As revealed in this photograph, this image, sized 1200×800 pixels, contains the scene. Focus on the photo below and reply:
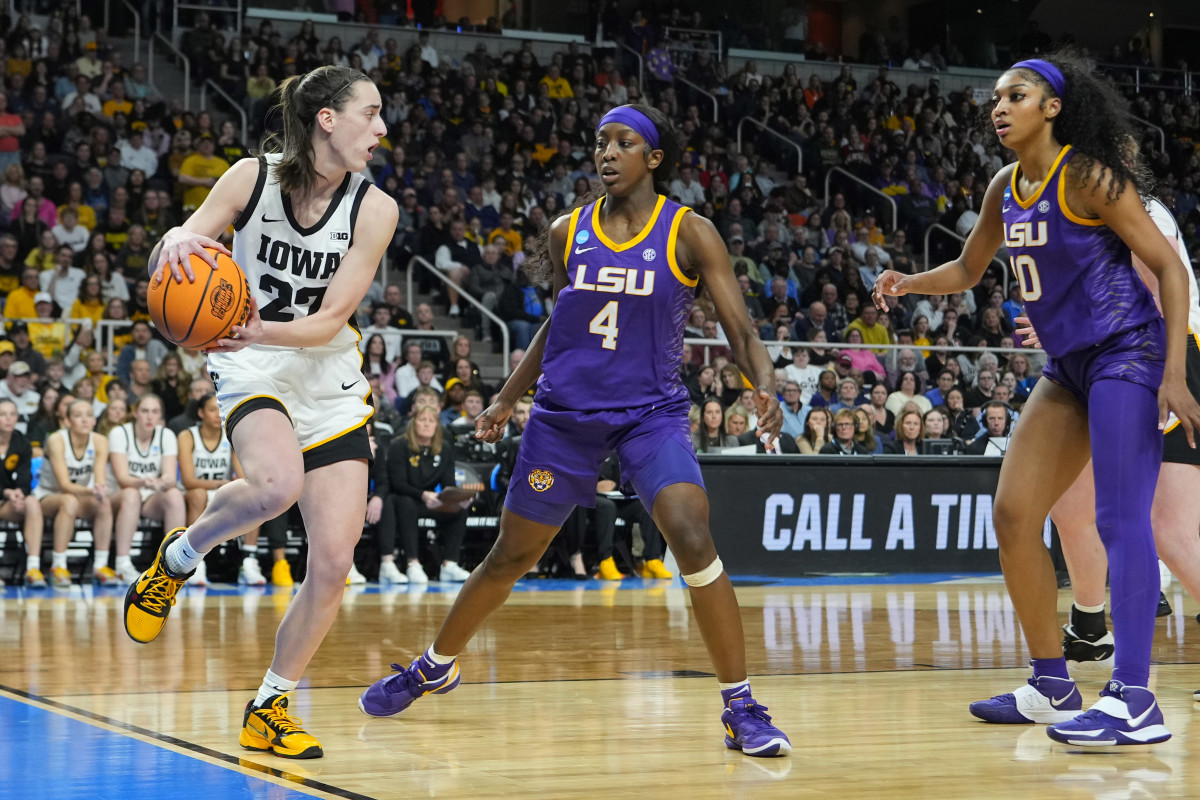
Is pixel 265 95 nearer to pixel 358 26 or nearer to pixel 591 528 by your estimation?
pixel 358 26

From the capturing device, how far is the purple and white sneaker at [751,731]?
425 centimetres

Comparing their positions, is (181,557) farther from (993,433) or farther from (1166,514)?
(993,433)

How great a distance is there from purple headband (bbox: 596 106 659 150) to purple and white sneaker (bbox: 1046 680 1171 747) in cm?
212

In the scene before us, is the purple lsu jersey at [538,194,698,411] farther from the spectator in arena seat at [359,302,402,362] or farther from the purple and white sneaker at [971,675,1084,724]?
the spectator in arena seat at [359,302,402,362]

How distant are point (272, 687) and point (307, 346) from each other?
1011 millimetres

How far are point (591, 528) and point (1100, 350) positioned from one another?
776 cm

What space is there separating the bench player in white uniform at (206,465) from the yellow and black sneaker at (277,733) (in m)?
6.58

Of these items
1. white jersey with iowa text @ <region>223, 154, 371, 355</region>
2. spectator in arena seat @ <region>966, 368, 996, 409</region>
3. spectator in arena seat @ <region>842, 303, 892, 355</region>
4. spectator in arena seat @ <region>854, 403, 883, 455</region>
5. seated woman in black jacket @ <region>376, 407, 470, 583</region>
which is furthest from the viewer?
spectator in arena seat @ <region>842, 303, 892, 355</region>

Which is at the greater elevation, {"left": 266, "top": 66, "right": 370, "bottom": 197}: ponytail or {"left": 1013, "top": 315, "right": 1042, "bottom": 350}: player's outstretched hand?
{"left": 266, "top": 66, "right": 370, "bottom": 197}: ponytail

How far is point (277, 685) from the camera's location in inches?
175

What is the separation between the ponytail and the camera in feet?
14.7

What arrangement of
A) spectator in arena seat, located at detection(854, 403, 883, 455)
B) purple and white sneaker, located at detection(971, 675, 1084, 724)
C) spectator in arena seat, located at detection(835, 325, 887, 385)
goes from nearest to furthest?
purple and white sneaker, located at detection(971, 675, 1084, 724) < spectator in arena seat, located at detection(854, 403, 883, 455) < spectator in arena seat, located at detection(835, 325, 887, 385)

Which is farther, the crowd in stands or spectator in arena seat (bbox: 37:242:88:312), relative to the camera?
spectator in arena seat (bbox: 37:242:88:312)

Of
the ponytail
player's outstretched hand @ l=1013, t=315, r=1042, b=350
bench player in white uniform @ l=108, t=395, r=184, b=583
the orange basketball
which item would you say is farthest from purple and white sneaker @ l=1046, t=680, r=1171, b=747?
bench player in white uniform @ l=108, t=395, r=184, b=583
